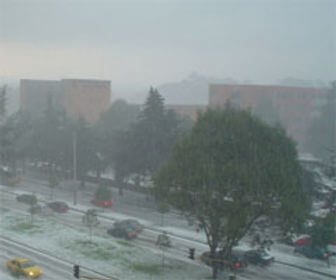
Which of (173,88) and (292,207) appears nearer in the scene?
(292,207)

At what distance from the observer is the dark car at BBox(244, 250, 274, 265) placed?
14.3 m

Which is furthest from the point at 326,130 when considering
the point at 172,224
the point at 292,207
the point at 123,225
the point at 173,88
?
the point at 173,88

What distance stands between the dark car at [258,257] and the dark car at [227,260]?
0.26m

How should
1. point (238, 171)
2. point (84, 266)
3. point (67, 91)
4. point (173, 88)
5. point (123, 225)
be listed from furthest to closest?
point (173, 88) < point (67, 91) < point (123, 225) < point (84, 266) < point (238, 171)

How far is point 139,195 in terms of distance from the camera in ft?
90.6

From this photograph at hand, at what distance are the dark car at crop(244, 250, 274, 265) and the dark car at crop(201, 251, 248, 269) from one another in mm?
264

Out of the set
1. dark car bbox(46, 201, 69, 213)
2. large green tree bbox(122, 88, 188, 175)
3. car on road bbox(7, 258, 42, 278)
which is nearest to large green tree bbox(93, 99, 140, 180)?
large green tree bbox(122, 88, 188, 175)

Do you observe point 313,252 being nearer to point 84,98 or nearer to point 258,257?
point 258,257

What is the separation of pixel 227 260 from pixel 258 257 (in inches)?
63.8

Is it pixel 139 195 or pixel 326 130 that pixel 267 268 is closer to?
pixel 139 195

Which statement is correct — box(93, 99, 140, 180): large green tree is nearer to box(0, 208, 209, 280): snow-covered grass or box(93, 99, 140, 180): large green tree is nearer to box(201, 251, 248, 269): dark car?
box(0, 208, 209, 280): snow-covered grass

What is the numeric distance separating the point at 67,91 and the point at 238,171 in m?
39.3

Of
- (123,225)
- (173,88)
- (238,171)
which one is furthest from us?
(173,88)

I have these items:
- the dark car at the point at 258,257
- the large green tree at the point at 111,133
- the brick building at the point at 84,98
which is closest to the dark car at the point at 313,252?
the dark car at the point at 258,257
